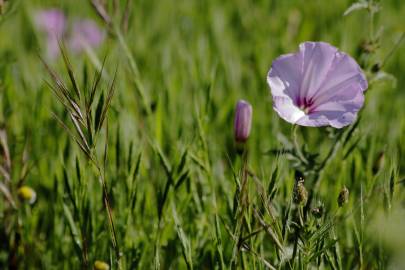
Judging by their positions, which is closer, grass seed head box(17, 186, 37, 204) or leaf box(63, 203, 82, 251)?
leaf box(63, 203, 82, 251)

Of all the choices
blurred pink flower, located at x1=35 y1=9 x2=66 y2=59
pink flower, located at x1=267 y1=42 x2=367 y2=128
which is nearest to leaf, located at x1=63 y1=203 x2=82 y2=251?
pink flower, located at x1=267 y1=42 x2=367 y2=128

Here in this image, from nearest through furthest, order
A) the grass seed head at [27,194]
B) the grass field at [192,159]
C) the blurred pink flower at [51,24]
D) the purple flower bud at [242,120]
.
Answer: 1. the grass field at [192,159]
2. the purple flower bud at [242,120]
3. the grass seed head at [27,194]
4. the blurred pink flower at [51,24]

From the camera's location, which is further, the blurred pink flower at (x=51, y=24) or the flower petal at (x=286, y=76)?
the blurred pink flower at (x=51, y=24)

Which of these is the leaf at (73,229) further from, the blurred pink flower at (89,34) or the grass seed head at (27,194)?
the blurred pink flower at (89,34)

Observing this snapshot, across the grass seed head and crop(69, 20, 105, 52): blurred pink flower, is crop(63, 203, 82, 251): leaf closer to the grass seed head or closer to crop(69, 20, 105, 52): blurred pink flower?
the grass seed head

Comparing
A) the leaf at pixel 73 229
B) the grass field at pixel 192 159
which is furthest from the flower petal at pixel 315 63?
the leaf at pixel 73 229
